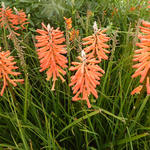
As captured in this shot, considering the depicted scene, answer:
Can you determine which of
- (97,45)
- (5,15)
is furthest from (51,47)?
(5,15)

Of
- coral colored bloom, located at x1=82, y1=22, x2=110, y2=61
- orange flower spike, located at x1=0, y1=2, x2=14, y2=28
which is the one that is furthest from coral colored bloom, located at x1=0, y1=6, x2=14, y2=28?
coral colored bloom, located at x1=82, y1=22, x2=110, y2=61

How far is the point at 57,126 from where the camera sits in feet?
7.04

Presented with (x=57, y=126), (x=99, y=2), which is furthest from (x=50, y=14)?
(x=57, y=126)

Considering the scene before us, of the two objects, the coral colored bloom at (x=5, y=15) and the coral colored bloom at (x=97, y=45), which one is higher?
the coral colored bloom at (x=5, y=15)

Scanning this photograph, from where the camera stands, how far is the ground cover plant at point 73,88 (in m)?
1.48

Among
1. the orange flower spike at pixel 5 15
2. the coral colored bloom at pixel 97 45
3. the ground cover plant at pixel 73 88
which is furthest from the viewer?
the orange flower spike at pixel 5 15

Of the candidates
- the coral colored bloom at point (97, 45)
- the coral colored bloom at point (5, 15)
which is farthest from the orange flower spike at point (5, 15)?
the coral colored bloom at point (97, 45)

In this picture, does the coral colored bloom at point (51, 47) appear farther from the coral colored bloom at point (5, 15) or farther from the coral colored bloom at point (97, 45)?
the coral colored bloom at point (5, 15)

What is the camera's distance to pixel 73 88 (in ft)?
4.77

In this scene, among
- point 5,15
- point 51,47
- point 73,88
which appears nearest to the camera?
point 73,88

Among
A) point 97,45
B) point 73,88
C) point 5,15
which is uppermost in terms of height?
point 5,15

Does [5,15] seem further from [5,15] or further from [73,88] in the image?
[73,88]

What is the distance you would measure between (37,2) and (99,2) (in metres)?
1.31

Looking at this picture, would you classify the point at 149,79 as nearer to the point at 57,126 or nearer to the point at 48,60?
the point at 48,60
